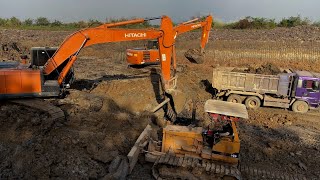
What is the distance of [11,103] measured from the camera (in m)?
11.4

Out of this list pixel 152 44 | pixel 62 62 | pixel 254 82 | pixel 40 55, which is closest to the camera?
pixel 62 62

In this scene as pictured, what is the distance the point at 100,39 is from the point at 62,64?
69.3 inches

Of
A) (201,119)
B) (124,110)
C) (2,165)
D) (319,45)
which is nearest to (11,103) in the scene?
(2,165)

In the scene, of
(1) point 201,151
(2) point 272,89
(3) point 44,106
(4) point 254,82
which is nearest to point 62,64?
(3) point 44,106

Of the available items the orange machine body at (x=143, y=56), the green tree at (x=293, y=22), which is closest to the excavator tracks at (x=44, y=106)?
the orange machine body at (x=143, y=56)

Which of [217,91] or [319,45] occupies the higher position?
[319,45]

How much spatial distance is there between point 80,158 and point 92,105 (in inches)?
156

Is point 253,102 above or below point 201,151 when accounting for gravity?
above

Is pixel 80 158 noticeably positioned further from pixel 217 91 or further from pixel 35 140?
pixel 217 91

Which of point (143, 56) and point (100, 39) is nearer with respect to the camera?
point (100, 39)

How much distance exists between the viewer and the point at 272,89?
1691 cm

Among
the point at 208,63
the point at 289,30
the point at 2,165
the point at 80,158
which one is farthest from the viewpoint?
Result: the point at 289,30

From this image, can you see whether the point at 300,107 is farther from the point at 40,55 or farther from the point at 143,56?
the point at 40,55

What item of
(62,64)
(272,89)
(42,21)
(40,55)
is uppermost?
(42,21)
